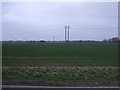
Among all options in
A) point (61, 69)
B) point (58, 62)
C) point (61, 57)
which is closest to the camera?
point (61, 69)

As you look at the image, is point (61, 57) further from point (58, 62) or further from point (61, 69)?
point (61, 69)

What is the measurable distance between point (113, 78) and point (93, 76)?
99 centimetres

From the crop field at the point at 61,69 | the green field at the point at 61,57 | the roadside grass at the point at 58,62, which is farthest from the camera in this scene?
the green field at the point at 61,57

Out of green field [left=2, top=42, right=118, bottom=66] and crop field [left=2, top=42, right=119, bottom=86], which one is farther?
green field [left=2, top=42, right=118, bottom=66]

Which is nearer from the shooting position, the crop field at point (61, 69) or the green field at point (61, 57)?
the crop field at point (61, 69)

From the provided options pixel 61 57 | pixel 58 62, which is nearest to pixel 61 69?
pixel 58 62

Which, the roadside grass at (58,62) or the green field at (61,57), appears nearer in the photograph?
the roadside grass at (58,62)

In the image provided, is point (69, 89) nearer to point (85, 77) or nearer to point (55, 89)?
point (55, 89)

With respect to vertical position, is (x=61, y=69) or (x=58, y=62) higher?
(x=61, y=69)

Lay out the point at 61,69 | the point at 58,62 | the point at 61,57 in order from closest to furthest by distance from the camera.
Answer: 1. the point at 61,69
2. the point at 58,62
3. the point at 61,57

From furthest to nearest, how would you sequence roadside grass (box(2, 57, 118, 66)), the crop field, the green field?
the green field
roadside grass (box(2, 57, 118, 66))
the crop field

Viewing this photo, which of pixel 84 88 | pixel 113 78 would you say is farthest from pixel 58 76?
pixel 84 88

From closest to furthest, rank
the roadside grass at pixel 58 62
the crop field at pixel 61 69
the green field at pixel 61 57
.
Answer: the crop field at pixel 61 69, the roadside grass at pixel 58 62, the green field at pixel 61 57

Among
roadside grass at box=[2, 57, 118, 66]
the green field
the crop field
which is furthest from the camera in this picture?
the green field
